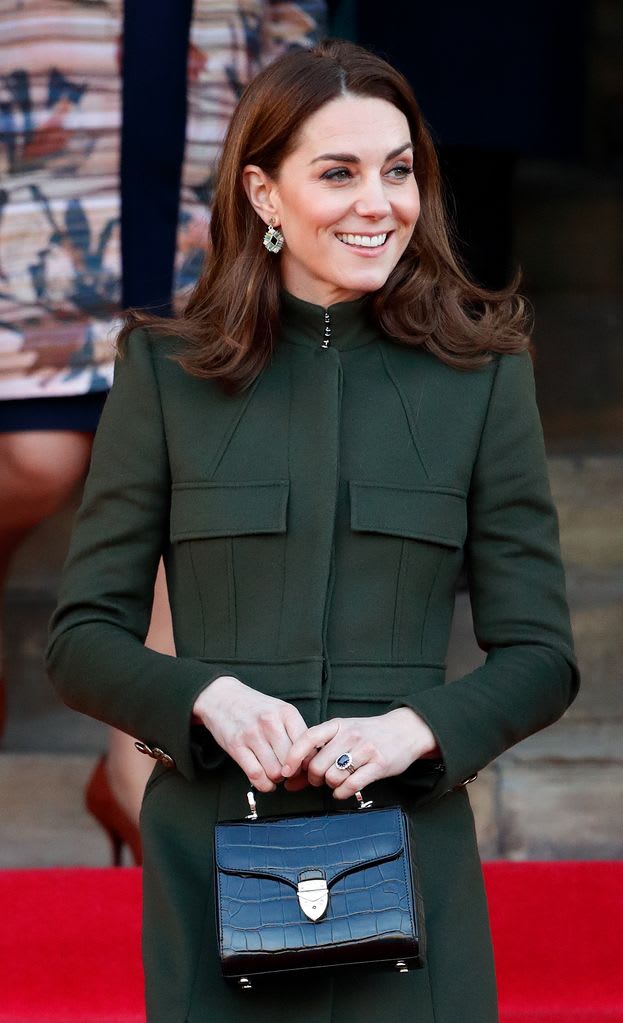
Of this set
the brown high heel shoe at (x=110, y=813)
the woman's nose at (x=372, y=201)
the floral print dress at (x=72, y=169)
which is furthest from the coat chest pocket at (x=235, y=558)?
the brown high heel shoe at (x=110, y=813)

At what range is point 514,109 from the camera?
14.0ft

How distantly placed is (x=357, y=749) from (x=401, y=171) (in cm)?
69

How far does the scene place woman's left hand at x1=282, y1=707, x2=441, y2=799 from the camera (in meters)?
1.69

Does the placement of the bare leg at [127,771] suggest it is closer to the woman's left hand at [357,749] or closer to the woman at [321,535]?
the woman at [321,535]

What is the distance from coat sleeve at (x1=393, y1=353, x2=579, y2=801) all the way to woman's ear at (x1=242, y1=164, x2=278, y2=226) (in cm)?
33

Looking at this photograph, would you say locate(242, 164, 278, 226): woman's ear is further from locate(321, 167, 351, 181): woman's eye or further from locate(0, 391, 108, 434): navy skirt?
locate(0, 391, 108, 434): navy skirt

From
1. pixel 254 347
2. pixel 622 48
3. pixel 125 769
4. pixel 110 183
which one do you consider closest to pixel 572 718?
pixel 125 769

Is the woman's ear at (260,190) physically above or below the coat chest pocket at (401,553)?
above

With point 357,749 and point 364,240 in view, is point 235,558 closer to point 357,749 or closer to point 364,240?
point 357,749

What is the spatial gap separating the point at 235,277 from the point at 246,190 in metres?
0.11

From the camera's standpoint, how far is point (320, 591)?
1.83m

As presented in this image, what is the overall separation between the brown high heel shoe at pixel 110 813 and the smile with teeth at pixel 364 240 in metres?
1.36

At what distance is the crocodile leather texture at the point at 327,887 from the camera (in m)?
1.65

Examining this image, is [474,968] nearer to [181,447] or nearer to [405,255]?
[181,447]
